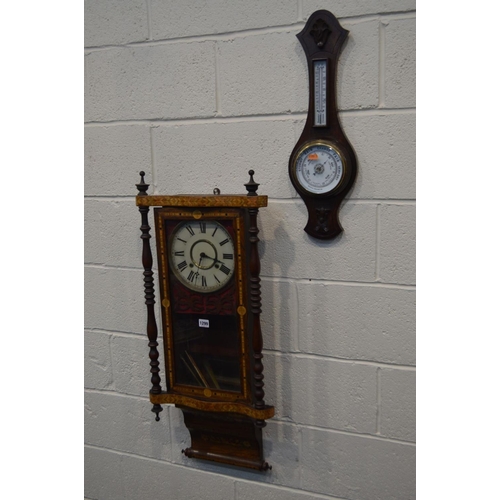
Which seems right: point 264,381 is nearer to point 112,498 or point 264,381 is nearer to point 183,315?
point 183,315

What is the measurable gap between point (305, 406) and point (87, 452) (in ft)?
3.03

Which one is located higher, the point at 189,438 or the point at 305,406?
the point at 305,406

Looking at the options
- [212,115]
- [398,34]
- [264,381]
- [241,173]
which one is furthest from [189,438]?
[398,34]

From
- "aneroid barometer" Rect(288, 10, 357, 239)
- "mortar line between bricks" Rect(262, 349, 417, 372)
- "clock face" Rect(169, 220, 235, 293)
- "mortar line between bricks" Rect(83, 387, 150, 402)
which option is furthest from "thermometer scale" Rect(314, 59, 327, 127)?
"mortar line between bricks" Rect(83, 387, 150, 402)

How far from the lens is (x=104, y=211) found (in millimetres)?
2086

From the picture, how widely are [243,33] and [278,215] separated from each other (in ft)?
1.86

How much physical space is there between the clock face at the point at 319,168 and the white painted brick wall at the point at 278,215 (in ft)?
0.21

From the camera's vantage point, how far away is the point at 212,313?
1.79 meters

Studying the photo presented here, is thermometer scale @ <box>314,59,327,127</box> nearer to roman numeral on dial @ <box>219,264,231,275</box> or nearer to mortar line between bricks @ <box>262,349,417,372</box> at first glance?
roman numeral on dial @ <box>219,264,231,275</box>

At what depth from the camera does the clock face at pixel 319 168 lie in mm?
1692

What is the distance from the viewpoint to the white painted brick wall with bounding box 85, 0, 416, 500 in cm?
168

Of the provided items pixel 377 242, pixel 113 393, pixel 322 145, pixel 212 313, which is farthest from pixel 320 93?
pixel 113 393

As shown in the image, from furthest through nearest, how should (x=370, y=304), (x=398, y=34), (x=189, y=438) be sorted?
(x=189, y=438) < (x=370, y=304) < (x=398, y=34)

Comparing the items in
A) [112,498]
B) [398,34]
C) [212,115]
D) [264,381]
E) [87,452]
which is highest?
[398,34]
